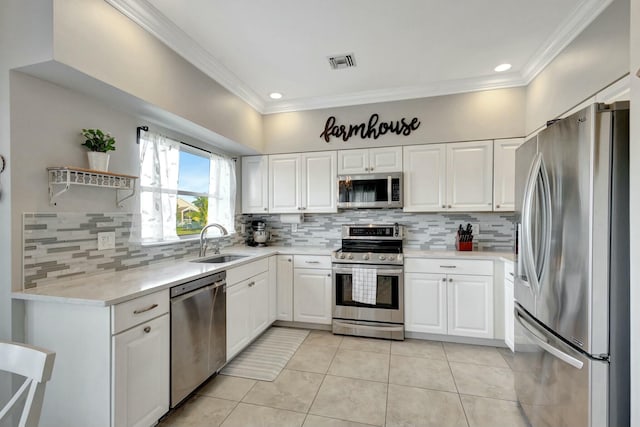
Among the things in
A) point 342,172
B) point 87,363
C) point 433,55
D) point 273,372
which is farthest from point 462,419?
point 433,55

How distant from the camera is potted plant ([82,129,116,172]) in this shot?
75.6 inches

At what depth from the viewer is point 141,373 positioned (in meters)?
1.66

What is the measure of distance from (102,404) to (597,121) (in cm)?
264

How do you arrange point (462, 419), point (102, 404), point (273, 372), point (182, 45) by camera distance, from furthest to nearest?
point (273, 372) < point (182, 45) < point (462, 419) < point (102, 404)

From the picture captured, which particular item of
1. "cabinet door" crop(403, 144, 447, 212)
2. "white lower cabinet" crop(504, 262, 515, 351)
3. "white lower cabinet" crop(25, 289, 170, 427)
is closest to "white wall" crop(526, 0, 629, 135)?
"cabinet door" crop(403, 144, 447, 212)

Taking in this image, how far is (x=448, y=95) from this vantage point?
10.7 ft

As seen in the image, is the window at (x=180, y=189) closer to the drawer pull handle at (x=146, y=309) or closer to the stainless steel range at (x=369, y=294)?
the drawer pull handle at (x=146, y=309)

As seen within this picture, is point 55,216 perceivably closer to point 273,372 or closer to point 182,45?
point 182,45

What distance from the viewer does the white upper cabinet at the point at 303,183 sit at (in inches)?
143

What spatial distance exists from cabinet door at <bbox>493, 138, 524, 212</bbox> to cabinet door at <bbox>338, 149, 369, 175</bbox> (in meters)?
1.35

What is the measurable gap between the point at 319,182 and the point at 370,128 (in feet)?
2.84

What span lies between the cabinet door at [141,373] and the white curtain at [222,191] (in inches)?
72.6

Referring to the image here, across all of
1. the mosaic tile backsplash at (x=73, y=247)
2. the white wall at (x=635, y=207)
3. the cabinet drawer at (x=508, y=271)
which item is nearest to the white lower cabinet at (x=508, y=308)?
the cabinet drawer at (x=508, y=271)

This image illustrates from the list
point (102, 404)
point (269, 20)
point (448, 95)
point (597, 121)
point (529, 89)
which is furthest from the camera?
point (448, 95)
